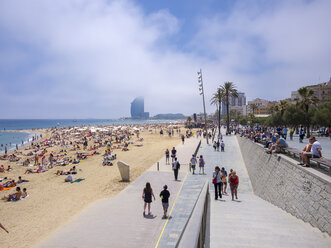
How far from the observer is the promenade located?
13.3 feet

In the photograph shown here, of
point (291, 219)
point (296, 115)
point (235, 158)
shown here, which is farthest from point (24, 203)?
point (296, 115)

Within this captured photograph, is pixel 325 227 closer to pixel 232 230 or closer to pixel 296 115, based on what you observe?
pixel 232 230

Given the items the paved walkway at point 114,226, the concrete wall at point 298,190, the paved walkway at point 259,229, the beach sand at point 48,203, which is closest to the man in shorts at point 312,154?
the concrete wall at point 298,190

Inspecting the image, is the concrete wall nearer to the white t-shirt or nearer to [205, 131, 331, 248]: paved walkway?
[205, 131, 331, 248]: paved walkway

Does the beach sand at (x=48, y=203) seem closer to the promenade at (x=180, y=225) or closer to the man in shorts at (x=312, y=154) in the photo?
the promenade at (x=180, y=225)

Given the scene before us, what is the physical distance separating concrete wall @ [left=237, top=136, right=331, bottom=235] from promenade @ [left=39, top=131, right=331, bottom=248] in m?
0.26

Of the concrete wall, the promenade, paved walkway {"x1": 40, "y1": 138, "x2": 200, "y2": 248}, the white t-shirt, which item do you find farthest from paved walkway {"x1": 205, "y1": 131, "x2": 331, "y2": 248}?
paved walkway {"x1": 40, "y1": 138, "x2": 200, "y2": 248}

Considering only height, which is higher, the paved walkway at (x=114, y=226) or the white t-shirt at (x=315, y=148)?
the white t-shirt at (x=315, y=148)

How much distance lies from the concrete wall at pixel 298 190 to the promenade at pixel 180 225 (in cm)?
26

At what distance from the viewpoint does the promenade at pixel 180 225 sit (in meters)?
4.06

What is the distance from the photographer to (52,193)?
12969mm

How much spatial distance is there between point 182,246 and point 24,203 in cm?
1320

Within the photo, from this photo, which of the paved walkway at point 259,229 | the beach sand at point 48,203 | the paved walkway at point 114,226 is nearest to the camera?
the paved walkway at point 259,229

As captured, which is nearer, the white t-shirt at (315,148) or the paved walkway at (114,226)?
the white t-shirt at (315,148)
